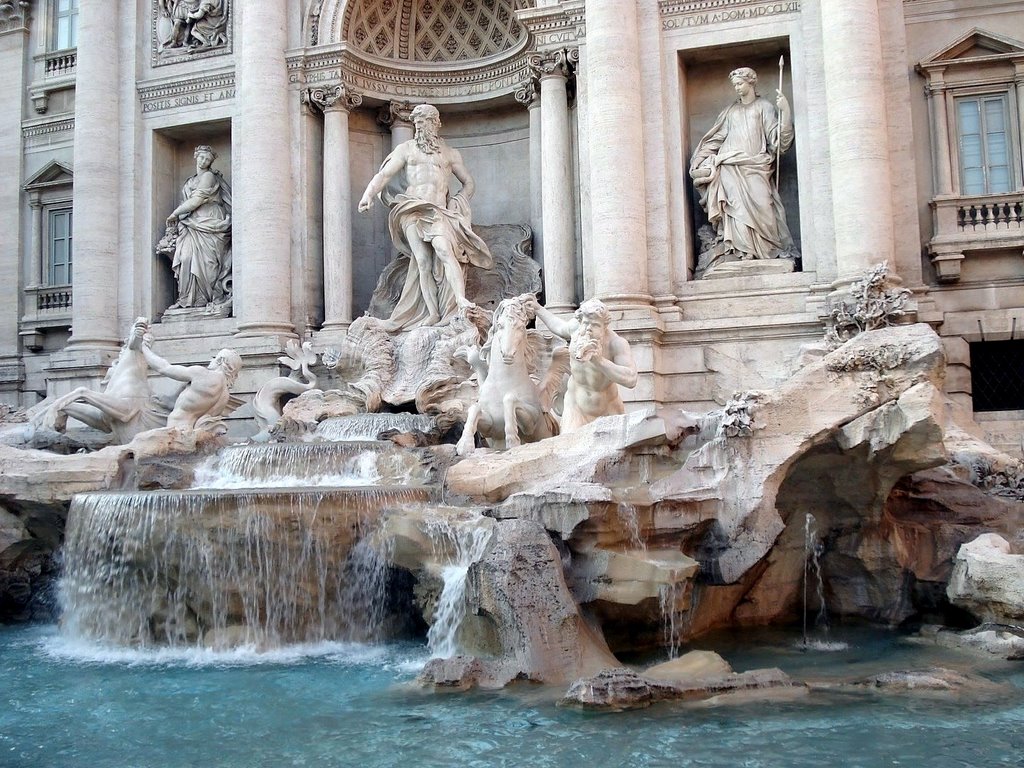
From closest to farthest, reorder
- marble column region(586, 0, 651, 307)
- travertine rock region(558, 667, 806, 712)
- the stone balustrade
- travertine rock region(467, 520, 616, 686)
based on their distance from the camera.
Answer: travertine rock region(558, 667, 806, 712) < travertine rock region(467, 520, 616, 686) < the stone balustrade < marble column region(586, 0, 651, 307)

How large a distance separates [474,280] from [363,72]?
378cm

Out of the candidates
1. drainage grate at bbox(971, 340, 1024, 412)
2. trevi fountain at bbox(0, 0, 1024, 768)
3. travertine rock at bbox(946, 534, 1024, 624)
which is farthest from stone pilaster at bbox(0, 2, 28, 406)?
travertine rock at bbox(946, 534, 1024, 624)

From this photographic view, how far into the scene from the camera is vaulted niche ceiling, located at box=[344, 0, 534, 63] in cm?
1688

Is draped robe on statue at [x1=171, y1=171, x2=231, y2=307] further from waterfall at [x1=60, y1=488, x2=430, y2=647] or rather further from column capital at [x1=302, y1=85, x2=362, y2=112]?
waterfall at [x1=60, y1=488, x2=430, y2=647]

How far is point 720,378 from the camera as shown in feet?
45.5

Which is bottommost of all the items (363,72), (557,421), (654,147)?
(557,421)

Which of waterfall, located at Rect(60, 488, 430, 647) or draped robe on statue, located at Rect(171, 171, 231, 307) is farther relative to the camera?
draped robe on statue, located at Rect(171, 171, 231, 307)

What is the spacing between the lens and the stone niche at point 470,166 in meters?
17.3

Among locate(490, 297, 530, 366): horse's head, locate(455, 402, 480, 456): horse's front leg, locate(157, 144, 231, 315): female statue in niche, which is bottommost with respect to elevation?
locate(455, 402, 480, 456): horse's front leg

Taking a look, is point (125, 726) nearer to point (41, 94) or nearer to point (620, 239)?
point (620, 239)

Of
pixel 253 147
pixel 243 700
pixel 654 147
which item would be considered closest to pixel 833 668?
pixel 243 700

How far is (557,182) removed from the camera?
1518 cm

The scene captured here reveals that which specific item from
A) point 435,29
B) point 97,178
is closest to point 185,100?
point 97,178

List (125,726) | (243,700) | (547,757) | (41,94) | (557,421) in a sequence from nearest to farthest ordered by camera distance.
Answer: (547,757), (125,726), (243,700), (557,421), (41,94)
